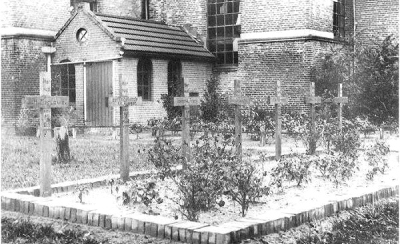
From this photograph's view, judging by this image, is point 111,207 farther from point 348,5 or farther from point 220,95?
point 348,5

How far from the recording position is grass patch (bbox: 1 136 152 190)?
409 inches

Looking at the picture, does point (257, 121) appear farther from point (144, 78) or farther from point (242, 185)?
point (242, 185)

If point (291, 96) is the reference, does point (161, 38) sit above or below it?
above

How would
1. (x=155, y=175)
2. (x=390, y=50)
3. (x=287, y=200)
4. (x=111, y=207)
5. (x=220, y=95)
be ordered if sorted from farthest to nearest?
1. (x=220, y=95)
2. (x=390, y=50)
3. (x=155, y=175)
4. (x=287, y=200)
5. (x=111, y=207)

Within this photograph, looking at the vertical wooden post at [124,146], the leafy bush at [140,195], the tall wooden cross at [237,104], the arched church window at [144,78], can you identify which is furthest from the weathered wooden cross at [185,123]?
the arched church window at [144,78]

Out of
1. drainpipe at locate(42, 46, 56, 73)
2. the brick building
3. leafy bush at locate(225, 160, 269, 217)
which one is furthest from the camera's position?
drainpipe at locate(42, 46, 56, 73)

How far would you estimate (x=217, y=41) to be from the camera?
25266 millimetres

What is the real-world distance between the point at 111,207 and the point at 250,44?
16.4 m

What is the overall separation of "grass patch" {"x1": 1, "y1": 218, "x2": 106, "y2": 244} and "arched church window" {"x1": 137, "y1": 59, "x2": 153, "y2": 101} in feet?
50.4

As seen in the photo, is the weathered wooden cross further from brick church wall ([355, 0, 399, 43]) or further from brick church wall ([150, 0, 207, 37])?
brick church wall ([150, 0, 207, 37])

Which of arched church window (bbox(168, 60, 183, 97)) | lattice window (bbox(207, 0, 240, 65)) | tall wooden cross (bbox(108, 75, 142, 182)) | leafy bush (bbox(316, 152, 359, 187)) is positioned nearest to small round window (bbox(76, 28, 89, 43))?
arched church window (bbox(168, 60, 183, 97))

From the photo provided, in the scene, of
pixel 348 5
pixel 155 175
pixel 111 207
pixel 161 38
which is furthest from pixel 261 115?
pixel 111 207

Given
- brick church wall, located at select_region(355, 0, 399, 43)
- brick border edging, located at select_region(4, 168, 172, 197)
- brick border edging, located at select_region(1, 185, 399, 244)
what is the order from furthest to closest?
brick church wall, located at select_region(355, 0, 399, 43) < brick border edging, located at select_region(4, 168, 172, 197) < brick border edging, located at select_region(1, 185, 399, 244)

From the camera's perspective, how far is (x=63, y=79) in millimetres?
22766
